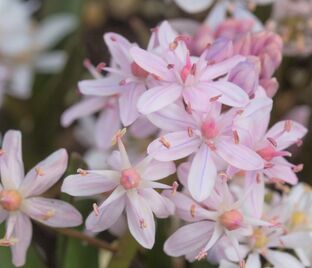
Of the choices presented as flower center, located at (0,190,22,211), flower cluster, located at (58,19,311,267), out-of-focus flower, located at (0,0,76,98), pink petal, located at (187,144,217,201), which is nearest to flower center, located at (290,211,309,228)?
flower cluster, located at (58,19,311,267)

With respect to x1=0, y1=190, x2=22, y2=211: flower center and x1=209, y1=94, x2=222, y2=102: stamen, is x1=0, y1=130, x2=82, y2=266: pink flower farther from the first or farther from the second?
x1=209, y1=94, x2=222, y2=102: stamen

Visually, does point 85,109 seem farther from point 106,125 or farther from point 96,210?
point 96,210

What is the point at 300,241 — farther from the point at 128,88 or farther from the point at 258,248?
the point at 128,88

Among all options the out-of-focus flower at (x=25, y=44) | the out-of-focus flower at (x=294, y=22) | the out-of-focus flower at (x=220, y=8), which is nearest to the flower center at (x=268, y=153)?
the out-of-focus flower at (x=220, y=8)

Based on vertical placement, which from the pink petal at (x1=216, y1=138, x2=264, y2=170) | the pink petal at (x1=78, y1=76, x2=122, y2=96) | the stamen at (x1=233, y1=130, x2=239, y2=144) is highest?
the stamen at (x1=233, y1=130, x2=239, y2=144)

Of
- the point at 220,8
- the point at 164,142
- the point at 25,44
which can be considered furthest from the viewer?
the point at 25,44

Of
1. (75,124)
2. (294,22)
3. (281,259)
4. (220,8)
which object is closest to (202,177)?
(281,259)
